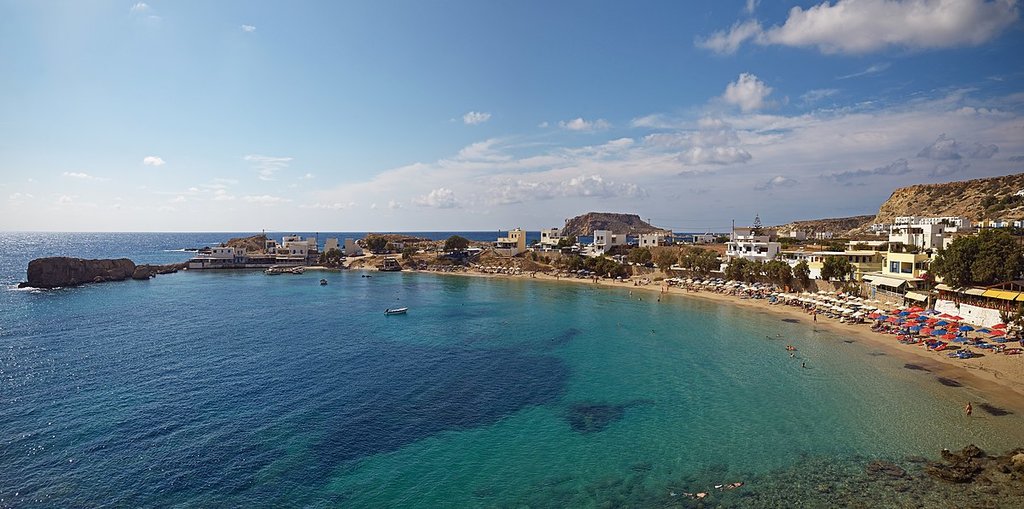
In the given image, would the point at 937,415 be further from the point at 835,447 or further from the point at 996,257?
the point at 996,257

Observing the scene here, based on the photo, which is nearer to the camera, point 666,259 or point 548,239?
point 666,259

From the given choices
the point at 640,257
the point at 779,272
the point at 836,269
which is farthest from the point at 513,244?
the point at 836,269

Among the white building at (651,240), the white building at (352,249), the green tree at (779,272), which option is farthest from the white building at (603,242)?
the white building at (352,249)

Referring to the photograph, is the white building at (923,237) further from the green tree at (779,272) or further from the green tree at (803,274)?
the green tree at (779,272)

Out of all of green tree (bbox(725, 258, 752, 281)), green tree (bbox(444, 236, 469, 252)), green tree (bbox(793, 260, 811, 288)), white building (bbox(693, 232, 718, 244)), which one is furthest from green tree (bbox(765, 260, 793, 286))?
green tree (bbox(444, 236, 469, 252))

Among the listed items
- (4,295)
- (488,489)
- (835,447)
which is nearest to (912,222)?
(835,447)

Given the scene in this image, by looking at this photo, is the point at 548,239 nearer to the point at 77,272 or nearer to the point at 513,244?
the point at 513,244

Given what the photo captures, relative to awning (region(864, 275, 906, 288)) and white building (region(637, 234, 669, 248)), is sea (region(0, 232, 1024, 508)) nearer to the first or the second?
awning (region(864, 275, 906, 288))
